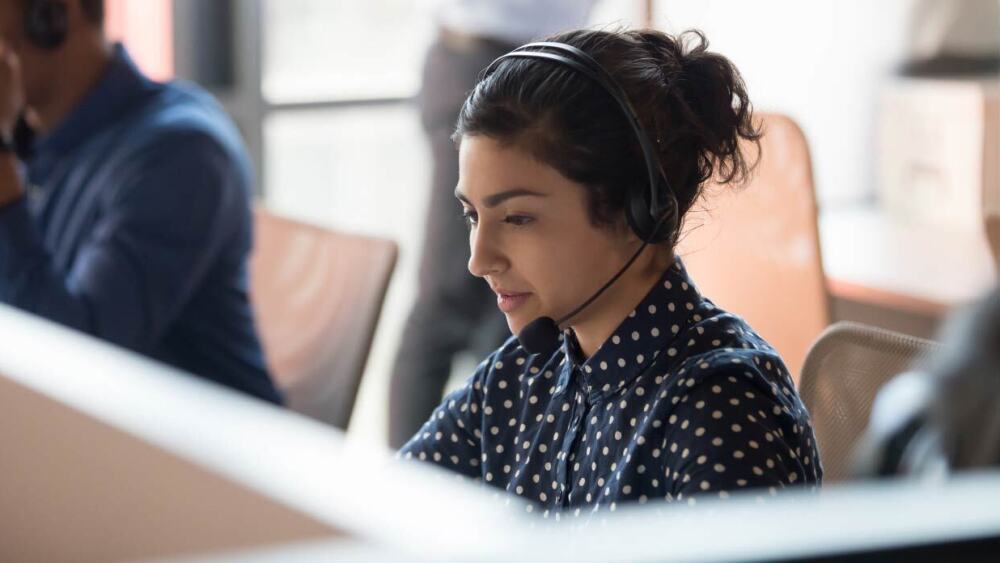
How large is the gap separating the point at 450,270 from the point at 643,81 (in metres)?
1.21

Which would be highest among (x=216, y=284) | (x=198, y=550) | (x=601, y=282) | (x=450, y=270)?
(x=198, y=550)

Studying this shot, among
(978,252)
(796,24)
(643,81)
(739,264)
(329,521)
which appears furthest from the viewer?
(796,24)

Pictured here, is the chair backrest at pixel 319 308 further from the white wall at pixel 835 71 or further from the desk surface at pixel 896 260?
the white wall at pixel 835 71

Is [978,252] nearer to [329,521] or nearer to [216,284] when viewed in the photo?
[216,284]

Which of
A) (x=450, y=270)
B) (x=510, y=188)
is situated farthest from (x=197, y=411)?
(x=450, y=270)

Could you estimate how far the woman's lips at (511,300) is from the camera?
0.98 meters

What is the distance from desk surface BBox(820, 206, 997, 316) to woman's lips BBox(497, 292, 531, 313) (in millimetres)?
707

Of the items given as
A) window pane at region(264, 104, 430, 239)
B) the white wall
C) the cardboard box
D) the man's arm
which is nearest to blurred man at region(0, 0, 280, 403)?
the man's arm

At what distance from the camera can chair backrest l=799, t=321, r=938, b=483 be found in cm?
104

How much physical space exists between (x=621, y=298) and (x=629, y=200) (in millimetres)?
73

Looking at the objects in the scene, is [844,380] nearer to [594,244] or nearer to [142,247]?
[594,244]

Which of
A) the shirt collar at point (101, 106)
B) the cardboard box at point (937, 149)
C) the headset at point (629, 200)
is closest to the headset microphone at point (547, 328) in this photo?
the headset at point (629, 200)

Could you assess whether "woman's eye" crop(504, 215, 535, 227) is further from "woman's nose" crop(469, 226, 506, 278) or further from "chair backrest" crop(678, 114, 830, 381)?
"chair backrest" crop(678, 114, 830, 381)

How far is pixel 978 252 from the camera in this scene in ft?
6.76
